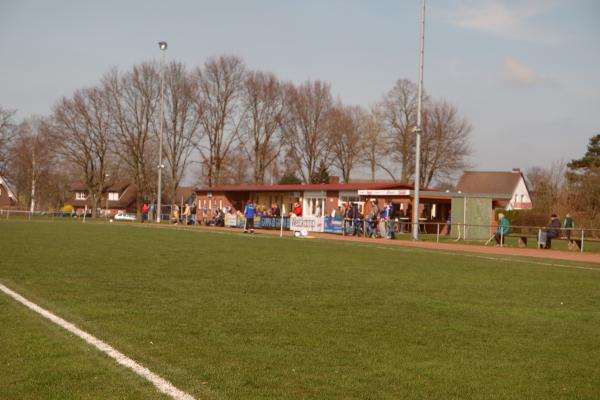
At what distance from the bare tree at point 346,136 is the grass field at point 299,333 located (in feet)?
184

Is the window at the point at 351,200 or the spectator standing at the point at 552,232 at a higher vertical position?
the window at the point at 351,200

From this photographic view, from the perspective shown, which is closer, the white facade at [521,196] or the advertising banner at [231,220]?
the advertising banner at [231,220]

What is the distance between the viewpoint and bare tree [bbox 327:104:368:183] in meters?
71.1

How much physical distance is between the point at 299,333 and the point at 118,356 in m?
2.19

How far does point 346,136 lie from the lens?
71875mm

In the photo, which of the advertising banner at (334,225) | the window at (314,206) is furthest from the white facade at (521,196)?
the advertising banner at (334,225)

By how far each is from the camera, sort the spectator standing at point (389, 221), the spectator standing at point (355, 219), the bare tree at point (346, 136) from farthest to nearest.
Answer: the bare tree at point (346, 136) < the spectator standing at point (355, 219) < the spectator standing at point (389, 221)

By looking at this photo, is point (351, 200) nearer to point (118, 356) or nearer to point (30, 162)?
point (118, 356)

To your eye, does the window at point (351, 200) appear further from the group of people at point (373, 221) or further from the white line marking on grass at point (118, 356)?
the white line marking on grass at point (118, 356)

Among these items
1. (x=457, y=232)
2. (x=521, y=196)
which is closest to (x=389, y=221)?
(x=457, y=232)

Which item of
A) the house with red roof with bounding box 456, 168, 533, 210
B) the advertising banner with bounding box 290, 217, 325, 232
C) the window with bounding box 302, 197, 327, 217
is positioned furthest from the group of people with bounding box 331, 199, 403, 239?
the house with red roof with bounding box 456, 168, 533, 210

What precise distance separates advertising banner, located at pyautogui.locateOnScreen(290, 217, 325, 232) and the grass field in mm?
26482

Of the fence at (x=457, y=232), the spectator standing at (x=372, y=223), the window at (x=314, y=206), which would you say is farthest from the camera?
the window at (x=314, y=206)

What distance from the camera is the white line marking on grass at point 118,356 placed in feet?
17.5
